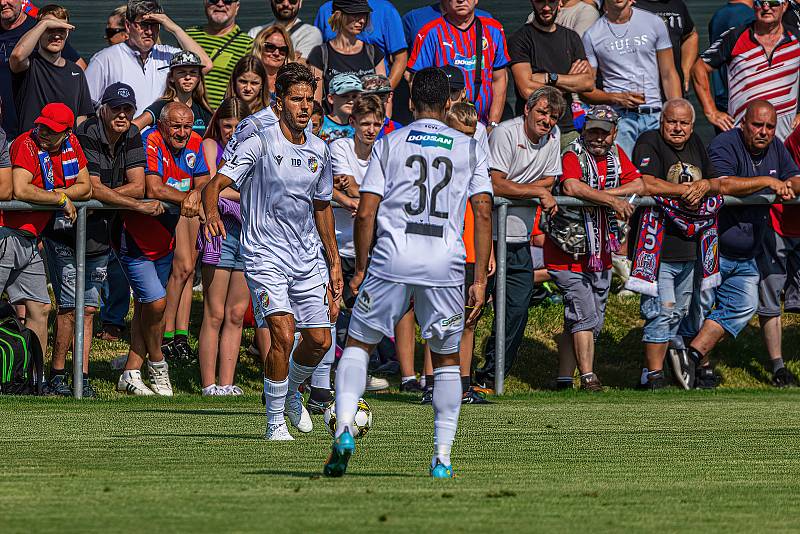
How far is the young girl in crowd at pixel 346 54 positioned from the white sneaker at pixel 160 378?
2.99 metres

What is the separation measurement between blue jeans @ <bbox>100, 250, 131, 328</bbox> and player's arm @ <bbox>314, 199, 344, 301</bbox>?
4.35m

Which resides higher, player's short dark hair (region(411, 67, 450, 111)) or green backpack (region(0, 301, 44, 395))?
player's short dark hair (region(411, 67, 450, 111))

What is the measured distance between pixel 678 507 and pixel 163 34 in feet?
37.3

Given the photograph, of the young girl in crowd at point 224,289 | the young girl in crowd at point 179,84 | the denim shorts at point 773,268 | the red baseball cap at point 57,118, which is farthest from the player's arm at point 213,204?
the denim shorts at point 773,268

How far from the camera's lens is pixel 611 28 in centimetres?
1434

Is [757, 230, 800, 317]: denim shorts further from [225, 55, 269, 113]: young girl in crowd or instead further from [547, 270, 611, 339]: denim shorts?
[225, 55, 269, 113]: young girl in crowd

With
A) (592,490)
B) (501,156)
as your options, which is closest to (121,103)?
(501,156)

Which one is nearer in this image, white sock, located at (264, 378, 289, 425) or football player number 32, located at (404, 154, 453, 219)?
football player number 32, located at (404, 154, 453, 219)

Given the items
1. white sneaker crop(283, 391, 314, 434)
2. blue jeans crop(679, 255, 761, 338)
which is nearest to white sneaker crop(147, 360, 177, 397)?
white sneaker crop(283, 391, 314, 434)

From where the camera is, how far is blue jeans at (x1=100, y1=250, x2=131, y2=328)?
13.5 m

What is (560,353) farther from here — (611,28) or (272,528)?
(272,528)

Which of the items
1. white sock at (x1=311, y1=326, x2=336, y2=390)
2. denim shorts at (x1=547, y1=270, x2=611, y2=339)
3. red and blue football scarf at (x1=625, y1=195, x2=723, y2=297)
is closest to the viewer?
white sock at (x1=311, y1=326, x2=336, y2=390)

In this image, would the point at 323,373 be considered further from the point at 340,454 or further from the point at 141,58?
the point at 141,58

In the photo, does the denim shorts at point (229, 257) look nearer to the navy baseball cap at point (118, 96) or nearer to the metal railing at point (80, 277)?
the metal railing at point (80, 277)
